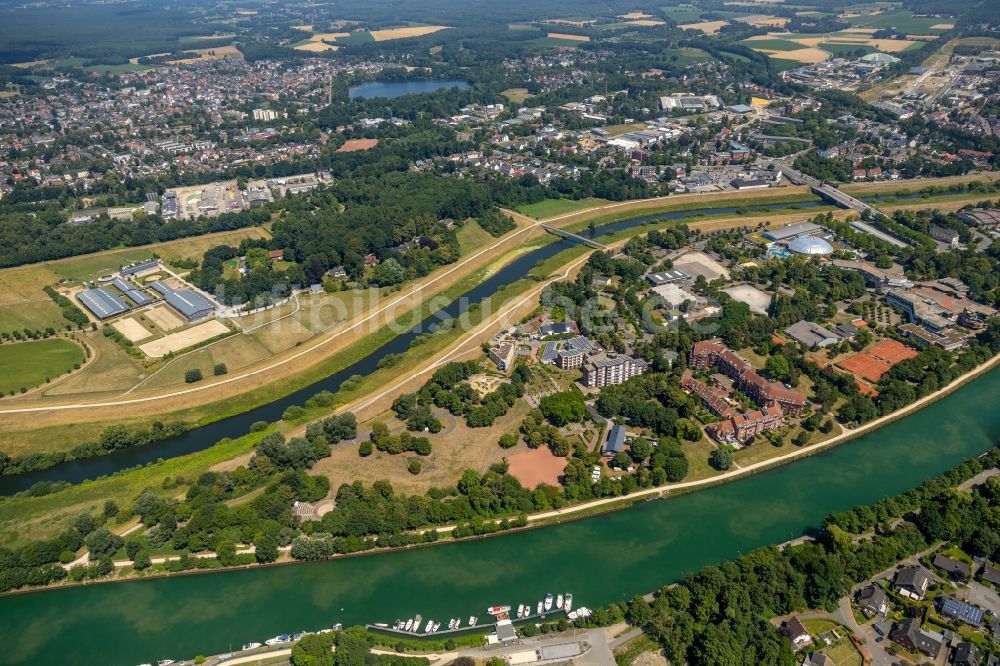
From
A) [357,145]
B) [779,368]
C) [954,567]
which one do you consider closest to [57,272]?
[357,145]

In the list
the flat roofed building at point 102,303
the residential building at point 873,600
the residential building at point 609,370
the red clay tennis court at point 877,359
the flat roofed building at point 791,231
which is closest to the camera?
the residential building at point 873,600

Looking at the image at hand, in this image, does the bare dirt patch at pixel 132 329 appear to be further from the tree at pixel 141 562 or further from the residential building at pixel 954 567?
the residential building at pixel 954 567

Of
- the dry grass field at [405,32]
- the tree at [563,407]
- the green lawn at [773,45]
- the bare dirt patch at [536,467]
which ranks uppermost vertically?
the dry grass field at [405,32]

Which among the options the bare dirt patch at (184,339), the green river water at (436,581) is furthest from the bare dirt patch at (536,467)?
the bare dirt patch at (184,339)

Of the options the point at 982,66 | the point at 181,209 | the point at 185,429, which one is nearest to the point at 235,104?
the point at 181,209

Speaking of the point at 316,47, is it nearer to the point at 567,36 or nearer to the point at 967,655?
the point at 567,36

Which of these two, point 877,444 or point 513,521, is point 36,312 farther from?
point 877,444
